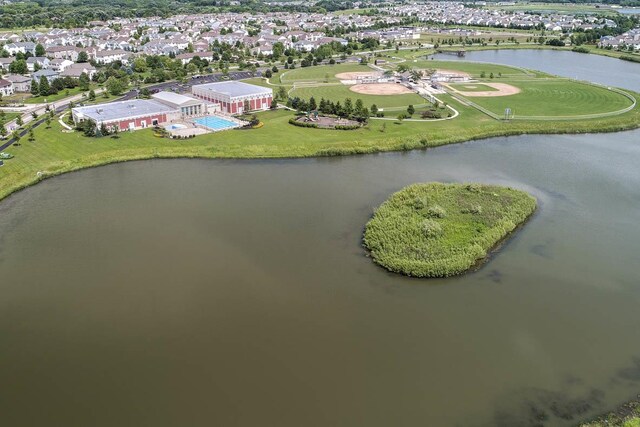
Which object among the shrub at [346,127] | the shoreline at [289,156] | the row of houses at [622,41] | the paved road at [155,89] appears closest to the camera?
the shoreline at [289,156]

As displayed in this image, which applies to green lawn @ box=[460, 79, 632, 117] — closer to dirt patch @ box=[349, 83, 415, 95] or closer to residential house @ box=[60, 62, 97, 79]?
dirt patch @ box=[349, 83, 415, 95]

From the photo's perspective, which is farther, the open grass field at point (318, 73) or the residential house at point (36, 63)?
the residential house at point (36, 63)

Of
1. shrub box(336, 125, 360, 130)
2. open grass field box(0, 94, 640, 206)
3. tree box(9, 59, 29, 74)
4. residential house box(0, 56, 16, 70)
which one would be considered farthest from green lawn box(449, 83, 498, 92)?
residential house box(0, 56, 16, 70)

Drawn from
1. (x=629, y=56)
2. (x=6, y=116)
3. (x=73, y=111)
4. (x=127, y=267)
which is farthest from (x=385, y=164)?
(x=629, y=56)

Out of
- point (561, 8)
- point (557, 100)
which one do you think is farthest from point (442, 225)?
point (561, 8)

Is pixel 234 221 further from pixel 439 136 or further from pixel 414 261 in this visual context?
pixel 439 136

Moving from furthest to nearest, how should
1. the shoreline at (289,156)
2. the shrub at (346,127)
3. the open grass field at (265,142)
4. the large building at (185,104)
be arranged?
the large building at (185,104)
the shrub at (346,127)
the open grass field at (265,142)
the shoreline at (289,156)

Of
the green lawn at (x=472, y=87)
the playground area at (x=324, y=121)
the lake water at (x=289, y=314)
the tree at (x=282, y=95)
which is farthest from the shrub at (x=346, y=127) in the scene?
the green lawn at (x=472, y=87)

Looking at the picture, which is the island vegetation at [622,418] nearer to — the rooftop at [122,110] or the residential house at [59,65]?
the rooftop at [122,110]

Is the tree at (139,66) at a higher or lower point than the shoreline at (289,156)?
higher
